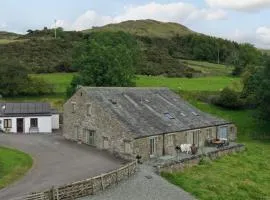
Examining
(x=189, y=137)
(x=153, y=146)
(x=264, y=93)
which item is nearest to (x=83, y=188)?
(x=153, y=146)

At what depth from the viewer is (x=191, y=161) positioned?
41000 mm

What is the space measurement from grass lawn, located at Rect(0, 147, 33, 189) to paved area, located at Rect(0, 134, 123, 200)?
611mm

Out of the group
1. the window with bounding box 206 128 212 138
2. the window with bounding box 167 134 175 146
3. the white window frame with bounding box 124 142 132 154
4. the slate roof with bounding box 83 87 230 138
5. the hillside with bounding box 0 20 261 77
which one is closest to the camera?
the white window frame with bounding box 124 142 132 154

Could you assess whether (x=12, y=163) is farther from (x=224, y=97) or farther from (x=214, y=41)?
(x=214, y=41)

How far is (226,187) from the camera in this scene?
3509 cm

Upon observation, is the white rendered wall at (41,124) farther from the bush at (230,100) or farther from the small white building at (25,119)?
the bush at (230,100)

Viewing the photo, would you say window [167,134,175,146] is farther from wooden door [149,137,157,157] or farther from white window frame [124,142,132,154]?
white window frame [124,142,132,154]

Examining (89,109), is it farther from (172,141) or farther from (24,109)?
(24,109)

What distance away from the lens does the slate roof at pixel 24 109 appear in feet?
183

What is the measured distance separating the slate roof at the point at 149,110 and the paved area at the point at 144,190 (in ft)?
22.4

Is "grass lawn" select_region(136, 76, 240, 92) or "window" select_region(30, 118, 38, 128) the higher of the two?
"grass lawn" select_region(136, 76, 240, 92)

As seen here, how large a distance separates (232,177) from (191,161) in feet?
14.1

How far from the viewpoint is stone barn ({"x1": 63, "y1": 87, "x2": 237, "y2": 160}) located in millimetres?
41312

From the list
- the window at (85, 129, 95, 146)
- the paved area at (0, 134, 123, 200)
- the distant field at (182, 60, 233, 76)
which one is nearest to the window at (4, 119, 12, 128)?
the paved area at (0, 134, 123, 200)
